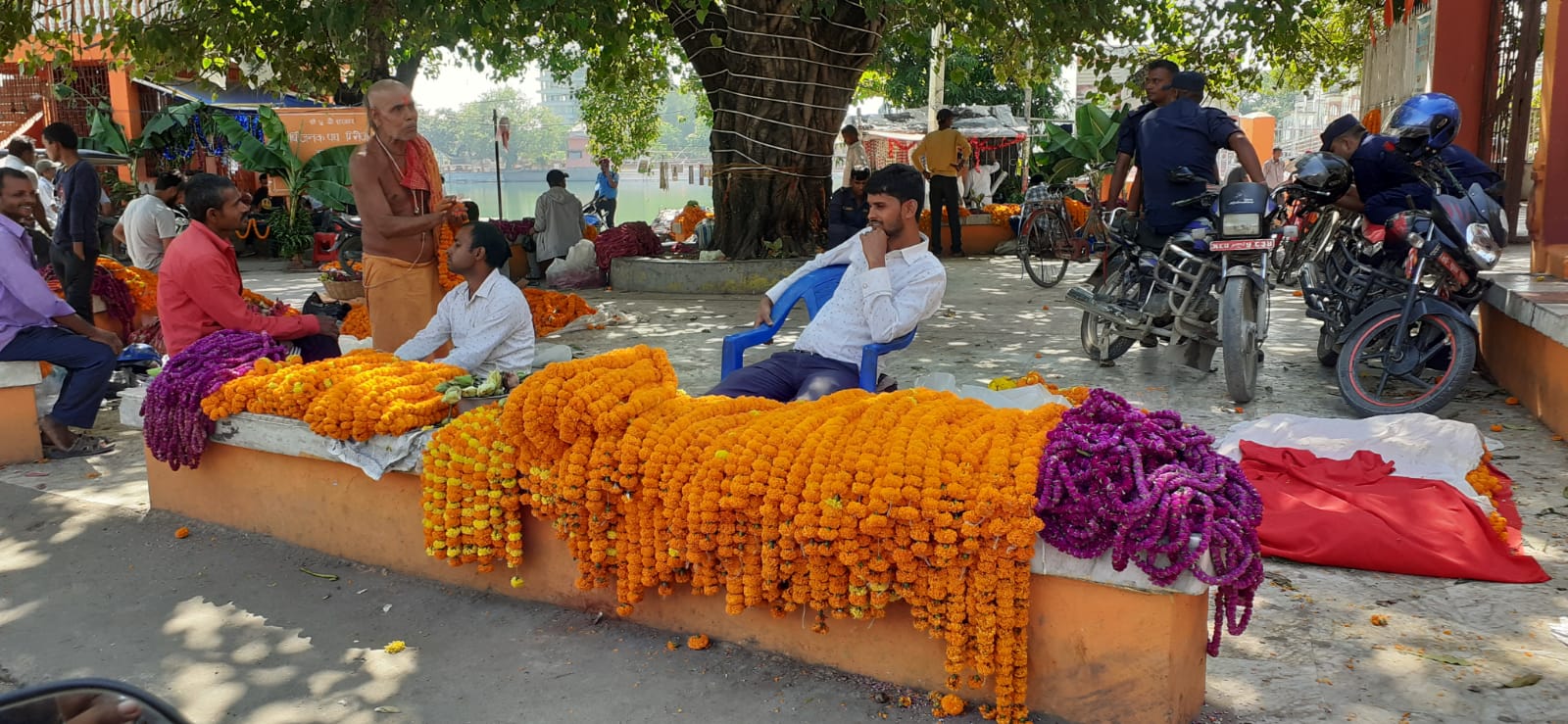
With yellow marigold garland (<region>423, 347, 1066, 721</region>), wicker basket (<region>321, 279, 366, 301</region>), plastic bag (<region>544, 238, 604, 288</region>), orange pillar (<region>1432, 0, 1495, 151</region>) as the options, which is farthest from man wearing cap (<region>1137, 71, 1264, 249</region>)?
plastic bag (<region>544, 238, 604, 288</region>)

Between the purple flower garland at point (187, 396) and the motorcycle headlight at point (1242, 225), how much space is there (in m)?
5.01

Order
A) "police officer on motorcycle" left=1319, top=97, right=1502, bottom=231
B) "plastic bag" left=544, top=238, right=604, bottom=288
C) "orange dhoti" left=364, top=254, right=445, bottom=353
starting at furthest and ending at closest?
"plastic bag" left=544, top=238, right=604, bottom=288, "police officer on motorcycle" left=1319, top=97, right=1502, bottom=231, "orange dhoti" left=364, top=254, right=445, bottom=353

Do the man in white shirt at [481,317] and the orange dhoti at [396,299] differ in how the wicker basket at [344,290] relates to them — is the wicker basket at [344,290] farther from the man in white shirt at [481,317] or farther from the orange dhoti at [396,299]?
the man in white shirt at [481,317]

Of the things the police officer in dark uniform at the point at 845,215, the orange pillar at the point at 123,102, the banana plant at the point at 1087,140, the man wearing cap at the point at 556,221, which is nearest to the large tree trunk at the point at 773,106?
the police officer in dark uniform at the point at 845,215

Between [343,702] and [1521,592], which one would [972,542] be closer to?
[343,702]

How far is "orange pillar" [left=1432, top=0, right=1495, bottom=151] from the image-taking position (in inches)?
396

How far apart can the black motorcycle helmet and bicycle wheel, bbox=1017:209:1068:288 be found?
5.46 metres

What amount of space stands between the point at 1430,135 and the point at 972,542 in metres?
4.91

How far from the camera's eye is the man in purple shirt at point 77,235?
24.3ft

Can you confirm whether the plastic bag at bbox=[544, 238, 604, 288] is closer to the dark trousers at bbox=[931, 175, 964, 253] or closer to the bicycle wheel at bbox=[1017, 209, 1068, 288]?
the dark trousers at bbox=[931, 175, 964, 253]

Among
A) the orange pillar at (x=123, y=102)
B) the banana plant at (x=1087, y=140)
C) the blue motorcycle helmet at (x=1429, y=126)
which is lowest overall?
the blue motorcycle helmet at (x=1429, y=126)

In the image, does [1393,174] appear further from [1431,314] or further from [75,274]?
[75,274]

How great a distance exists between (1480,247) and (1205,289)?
1362 mm

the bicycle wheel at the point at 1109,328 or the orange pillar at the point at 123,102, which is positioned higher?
the orange pillar at the point at 123,102
